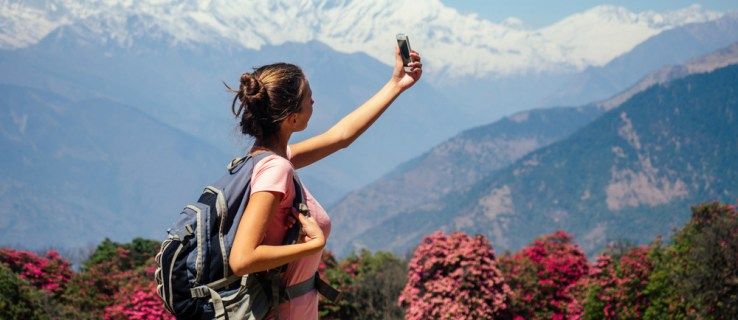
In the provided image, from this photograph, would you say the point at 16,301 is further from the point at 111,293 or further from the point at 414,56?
the point at 414,56

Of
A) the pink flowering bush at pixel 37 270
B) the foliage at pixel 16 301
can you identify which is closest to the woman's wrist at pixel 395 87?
the foliage at pixel 16 301

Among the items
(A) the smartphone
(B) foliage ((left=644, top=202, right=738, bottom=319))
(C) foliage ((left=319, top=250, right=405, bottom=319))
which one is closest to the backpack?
(A) the smartphone

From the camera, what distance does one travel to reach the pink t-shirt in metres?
3.39

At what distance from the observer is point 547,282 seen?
79.0 feet

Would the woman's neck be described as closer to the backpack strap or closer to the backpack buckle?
the backpack buckle

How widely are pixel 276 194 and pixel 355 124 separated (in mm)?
990

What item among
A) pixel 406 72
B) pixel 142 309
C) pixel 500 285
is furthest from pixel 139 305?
pixel 406 72

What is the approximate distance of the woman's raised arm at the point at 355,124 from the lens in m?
4.22

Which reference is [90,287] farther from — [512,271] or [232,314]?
[232,314]

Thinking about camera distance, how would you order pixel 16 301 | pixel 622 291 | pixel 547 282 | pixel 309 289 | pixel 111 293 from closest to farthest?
pixel 309 289 → pixel 16 301 → pixel 622 291 → pixel 111 293 → pixel 547 282

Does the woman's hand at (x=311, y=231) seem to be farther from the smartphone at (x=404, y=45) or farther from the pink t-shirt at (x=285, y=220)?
the smartphone at (x=404, y=45)

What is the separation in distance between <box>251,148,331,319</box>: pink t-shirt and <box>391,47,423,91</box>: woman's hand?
94 centimetres

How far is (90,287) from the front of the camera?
23281 mm

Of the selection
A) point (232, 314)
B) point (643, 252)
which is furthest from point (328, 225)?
point (643, 252)
